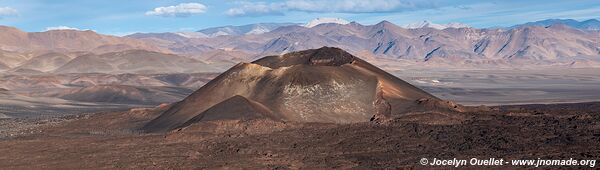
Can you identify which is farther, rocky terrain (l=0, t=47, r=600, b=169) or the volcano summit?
the volcano summit

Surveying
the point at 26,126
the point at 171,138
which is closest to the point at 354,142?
the point at 171,138

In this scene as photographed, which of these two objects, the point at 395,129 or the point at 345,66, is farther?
the point at 345,66

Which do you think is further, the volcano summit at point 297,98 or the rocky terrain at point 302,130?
the volcano summit at point 297,98

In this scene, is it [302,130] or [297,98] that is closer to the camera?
[302,130]

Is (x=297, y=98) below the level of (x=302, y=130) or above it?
above

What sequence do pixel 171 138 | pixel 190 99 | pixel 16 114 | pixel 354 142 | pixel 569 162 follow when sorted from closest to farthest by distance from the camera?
pixel 569 162, pixel 354 142, pixel 171 138, pixel 190 99, pixel 16 114

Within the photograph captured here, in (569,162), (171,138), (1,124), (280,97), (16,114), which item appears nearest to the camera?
(569,162)

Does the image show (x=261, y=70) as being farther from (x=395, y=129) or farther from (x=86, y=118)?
(x=395, y=129)

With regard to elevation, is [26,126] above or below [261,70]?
below
